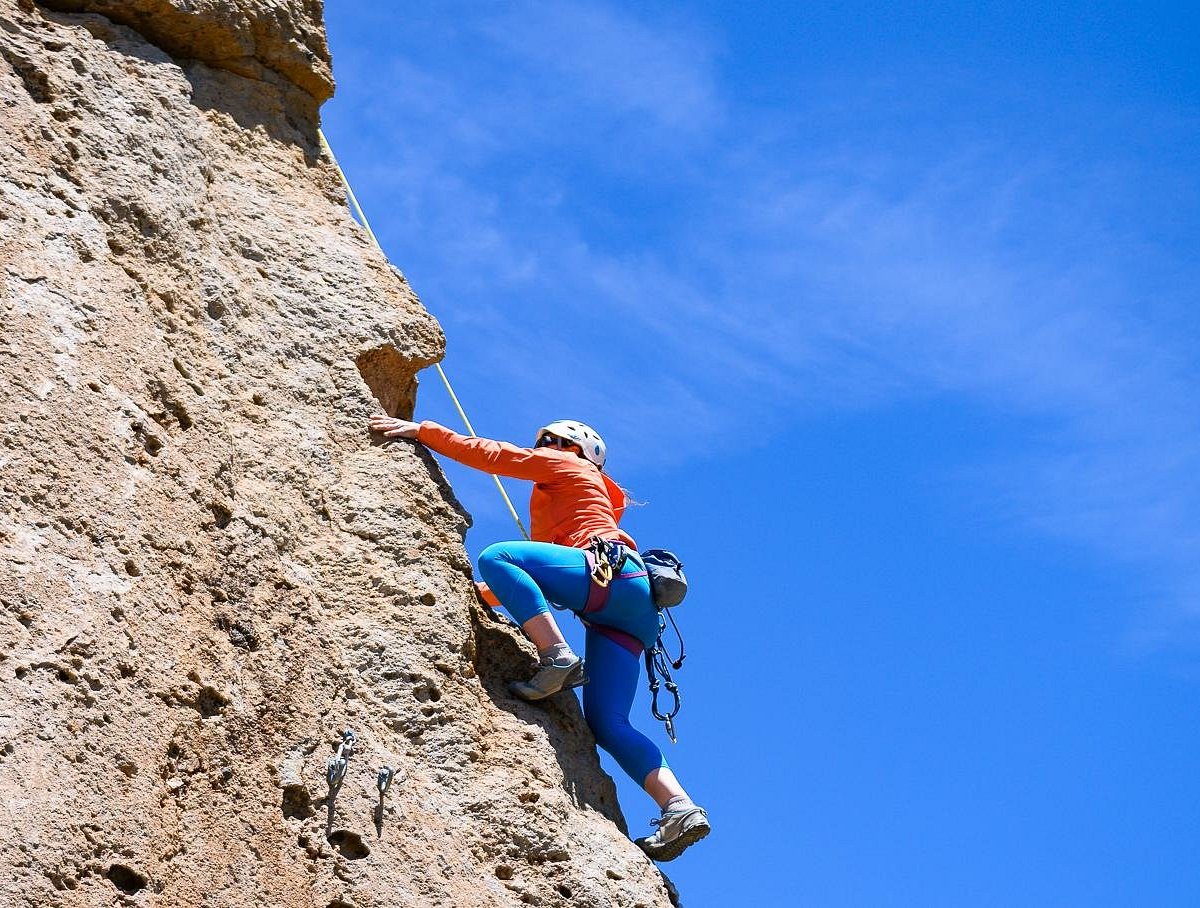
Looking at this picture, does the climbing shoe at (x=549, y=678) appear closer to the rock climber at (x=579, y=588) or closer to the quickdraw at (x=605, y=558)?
the rock climber at (x=579, y=588)

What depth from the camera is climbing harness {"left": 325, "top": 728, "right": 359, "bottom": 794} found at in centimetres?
580

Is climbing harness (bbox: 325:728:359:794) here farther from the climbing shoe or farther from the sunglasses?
the sunglasses

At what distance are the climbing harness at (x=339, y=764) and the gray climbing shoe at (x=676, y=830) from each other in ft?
4.66

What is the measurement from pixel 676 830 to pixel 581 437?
175cm

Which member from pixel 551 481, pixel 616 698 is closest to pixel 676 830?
pixel 616 698

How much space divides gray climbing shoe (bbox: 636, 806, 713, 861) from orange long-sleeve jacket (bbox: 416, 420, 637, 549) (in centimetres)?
115

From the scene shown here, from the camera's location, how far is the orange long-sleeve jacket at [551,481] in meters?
7.16

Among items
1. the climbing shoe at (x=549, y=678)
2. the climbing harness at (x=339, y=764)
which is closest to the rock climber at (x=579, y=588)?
the climbing shoe at (x=549, y=678)

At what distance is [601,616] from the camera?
7.12 m

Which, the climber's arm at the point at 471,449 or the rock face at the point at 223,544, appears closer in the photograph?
the rock face at the point at 223,544

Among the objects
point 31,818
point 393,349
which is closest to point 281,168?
point 393,349

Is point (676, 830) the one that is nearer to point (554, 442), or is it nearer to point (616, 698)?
point (616, 698)

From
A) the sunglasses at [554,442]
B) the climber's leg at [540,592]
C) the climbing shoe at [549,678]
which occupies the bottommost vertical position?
the climbing shoe at [549,678]

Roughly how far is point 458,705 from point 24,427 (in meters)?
1.91
